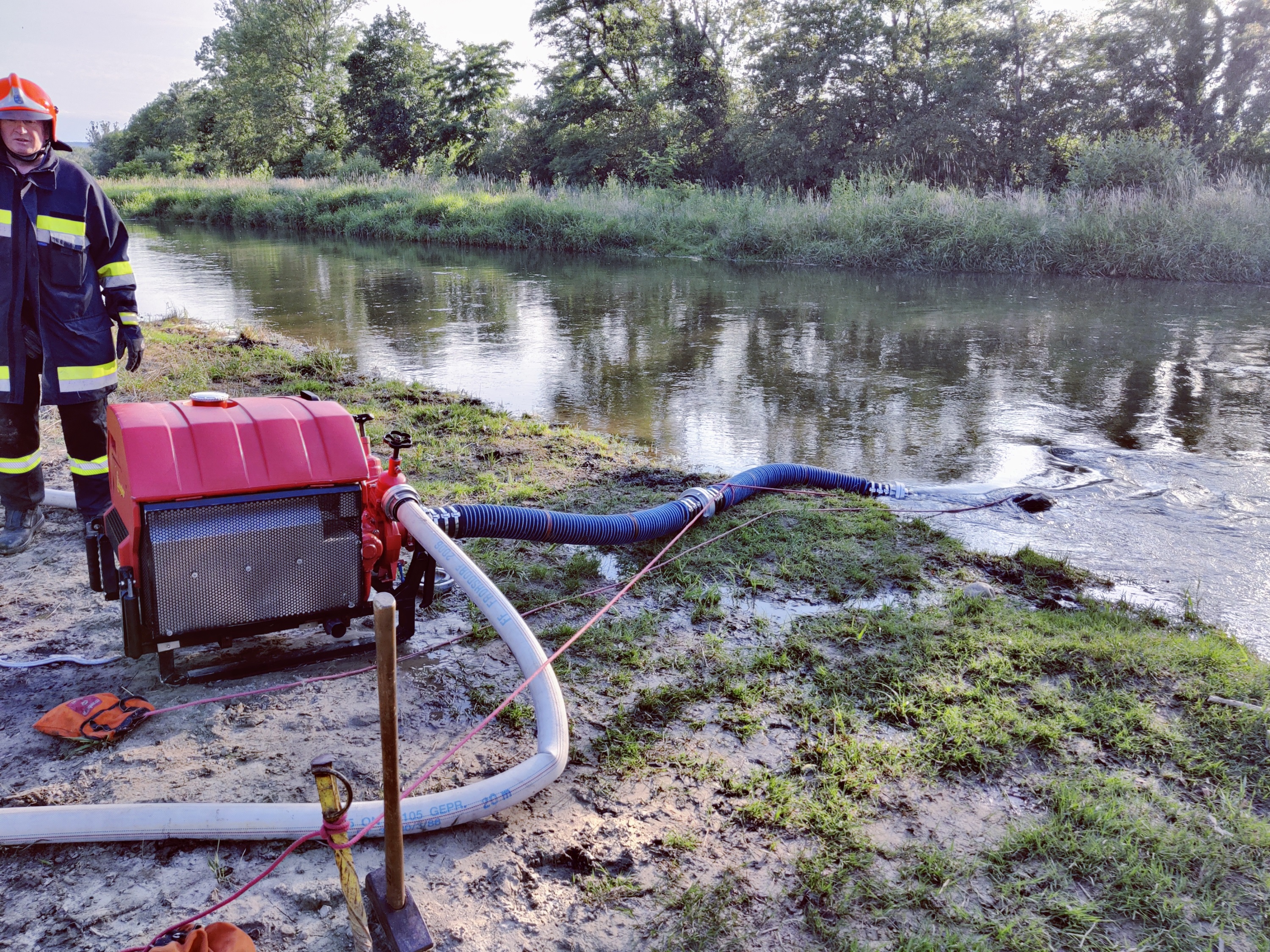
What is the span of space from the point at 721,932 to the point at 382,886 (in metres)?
0.80

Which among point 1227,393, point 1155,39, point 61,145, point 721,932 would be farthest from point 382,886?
point 1155,39

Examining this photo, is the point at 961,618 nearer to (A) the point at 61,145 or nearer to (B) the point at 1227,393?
(A) the point at 61,145

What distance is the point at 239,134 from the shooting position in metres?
48.5

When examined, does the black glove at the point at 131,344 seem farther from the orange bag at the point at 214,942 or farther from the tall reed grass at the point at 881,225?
the tall reed grass at the point at 881,225

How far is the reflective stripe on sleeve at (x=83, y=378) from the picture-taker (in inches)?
141

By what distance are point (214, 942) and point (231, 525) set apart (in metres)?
1.25

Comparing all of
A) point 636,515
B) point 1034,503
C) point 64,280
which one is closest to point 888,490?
point 1034,503

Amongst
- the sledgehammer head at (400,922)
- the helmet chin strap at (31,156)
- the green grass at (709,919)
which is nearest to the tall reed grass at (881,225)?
the helmet chin strap at (31,156)

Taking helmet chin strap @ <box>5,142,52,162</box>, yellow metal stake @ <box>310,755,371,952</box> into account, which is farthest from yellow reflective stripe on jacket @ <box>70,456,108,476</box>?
yellow metal stake @ <box>310,755,371,952</box>

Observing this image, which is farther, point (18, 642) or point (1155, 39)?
point (1155, 39)

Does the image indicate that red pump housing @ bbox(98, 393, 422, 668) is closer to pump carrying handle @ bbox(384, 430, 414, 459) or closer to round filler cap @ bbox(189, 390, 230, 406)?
round filler cap @ bbox(189, 390, 230, 406)

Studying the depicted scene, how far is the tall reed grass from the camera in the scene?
14.2 m

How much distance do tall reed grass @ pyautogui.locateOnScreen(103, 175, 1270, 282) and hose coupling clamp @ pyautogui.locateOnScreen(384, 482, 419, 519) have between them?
14569mm

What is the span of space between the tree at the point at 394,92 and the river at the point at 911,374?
1058 inches
